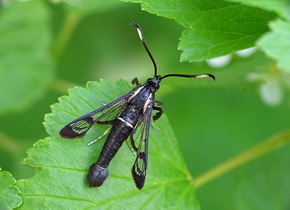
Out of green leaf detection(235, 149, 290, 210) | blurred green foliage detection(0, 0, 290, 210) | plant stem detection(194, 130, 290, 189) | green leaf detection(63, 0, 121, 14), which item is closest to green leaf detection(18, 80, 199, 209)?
plant stem detection(194, 130, 290, 189)

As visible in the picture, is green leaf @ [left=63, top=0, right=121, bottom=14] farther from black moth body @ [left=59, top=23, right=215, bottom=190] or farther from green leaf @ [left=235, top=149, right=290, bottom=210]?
green leaf @ [left=235, top=149, right=290, bottom=210]

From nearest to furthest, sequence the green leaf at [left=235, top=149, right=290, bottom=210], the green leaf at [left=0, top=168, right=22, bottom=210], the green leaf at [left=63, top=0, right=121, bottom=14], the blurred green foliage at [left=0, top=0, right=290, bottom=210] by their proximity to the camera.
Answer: the green leaf at [left=0, top=168, right=22, bottom=210]
the green leaf at [left=235, top=149, right=290, bottom=210]
the blurred green foliage at [left=0, top=0, right=290, bottom=210]
the green leaf at [left=63, top=0, right=121, bottom=14]

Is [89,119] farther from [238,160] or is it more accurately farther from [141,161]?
[238,160]

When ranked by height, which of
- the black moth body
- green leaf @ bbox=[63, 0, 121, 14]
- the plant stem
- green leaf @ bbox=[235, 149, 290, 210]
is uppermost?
green leaf @ bbox=[63, 0, 121, 14]

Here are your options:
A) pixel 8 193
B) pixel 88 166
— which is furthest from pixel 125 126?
pixel 8 193

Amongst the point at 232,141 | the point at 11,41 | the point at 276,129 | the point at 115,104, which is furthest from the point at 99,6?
the point at 276,129

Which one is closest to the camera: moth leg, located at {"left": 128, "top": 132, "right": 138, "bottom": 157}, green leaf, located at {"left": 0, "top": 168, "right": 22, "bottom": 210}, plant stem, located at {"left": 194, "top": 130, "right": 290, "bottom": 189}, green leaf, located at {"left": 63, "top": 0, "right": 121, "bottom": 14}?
green leaf, located at {"left": 0, "top": 168, "right": 22, "bottom": 210}

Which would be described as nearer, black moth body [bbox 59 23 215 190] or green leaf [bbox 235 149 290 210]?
black moth body [bbox 59 23 215 190]
